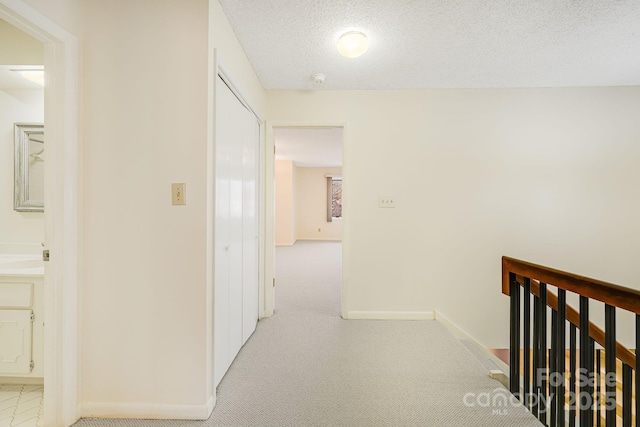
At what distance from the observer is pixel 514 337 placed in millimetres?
1876

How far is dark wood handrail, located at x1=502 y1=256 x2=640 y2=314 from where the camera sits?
45.8 inches

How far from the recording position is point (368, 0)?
166 centimetres

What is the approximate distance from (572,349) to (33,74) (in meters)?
3.66

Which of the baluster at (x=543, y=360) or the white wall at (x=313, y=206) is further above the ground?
the white wall at (x=313, y=206)

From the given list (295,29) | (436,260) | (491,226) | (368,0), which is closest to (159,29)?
(295,29)

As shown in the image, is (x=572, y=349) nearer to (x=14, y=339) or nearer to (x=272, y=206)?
(x=272, y=206)

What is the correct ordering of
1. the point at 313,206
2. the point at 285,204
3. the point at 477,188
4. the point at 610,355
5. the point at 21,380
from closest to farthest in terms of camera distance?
the point at 610,355 < the point at 21,380 < the point at 477,188 < the point at 285,204 < the point at 313,206

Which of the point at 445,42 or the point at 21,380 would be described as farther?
the point at 445,42

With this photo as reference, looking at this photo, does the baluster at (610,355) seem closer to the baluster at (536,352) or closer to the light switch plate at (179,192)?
the baluster at (536,352)

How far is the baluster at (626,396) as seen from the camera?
49.7 inches

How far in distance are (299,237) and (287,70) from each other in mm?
7131

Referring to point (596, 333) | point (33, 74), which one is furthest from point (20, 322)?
point (596, 333)

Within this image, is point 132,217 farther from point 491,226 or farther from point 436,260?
point 491,226

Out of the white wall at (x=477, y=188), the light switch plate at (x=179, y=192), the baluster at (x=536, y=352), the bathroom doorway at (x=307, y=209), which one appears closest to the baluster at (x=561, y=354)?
the baluster at (x=536, y=352)
